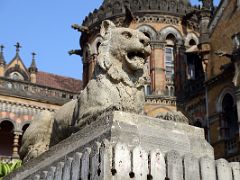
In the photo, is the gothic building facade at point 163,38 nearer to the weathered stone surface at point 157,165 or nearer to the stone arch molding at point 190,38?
the stone arch molding at point 190,38

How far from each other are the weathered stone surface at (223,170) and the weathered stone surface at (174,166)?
471 millimetres

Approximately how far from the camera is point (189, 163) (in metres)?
5.40

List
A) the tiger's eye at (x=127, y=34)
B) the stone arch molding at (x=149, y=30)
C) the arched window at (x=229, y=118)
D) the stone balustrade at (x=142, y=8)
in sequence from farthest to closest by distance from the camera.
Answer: the stone balustrade at (x=142, y=8) → the stone arch molding at (x=149, y=30) → the arched window at (x=229, y=118) → the tiger's eye at (x=127, y=34)

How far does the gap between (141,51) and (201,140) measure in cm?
126

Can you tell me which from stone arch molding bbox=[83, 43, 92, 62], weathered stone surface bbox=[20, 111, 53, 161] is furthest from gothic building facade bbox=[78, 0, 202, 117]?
weathered stone surface bbox=[20, 111, 53, 161]

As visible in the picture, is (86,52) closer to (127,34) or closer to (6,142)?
(6,142)

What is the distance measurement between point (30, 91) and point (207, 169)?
25.4 meters

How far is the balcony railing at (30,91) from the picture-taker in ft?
96.2

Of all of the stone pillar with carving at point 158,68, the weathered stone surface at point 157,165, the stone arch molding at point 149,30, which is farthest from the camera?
the stone arch molding at point 149,30

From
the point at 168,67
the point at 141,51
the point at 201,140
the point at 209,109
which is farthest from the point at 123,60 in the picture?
the point at 168,67

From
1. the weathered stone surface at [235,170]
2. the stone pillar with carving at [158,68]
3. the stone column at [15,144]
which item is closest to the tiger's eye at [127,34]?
the weathered stone surface at [235,170]

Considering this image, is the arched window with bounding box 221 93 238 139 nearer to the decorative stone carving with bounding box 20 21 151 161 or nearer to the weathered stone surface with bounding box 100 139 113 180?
the decorative stone carving with bounding box 20 21 151 161

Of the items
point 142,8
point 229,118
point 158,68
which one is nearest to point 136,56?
point 229,118

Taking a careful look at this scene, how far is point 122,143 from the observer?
5.10 meters
